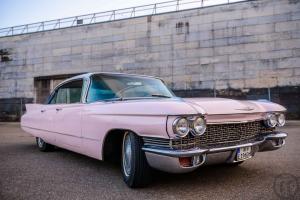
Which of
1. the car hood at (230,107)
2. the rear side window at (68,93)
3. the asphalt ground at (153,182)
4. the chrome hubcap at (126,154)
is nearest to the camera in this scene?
the asphalt ground at (153,182)

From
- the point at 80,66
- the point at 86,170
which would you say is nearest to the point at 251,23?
the point at 80,66

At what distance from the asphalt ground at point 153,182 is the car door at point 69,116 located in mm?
373

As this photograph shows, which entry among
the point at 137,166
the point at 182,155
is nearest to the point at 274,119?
the point at 182,155

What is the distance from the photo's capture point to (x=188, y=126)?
294 cm

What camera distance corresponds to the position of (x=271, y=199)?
114 inches

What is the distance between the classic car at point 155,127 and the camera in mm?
2949

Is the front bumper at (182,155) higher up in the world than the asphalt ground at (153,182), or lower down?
higher up

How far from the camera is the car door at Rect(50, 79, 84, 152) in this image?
171 inches

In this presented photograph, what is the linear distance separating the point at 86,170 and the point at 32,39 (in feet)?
60.1

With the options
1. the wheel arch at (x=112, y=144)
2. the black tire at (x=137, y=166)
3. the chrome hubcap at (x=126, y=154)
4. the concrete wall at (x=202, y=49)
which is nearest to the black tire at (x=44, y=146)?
the wheel arch at (x=112, y=144)

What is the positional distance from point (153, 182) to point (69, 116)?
1750mm

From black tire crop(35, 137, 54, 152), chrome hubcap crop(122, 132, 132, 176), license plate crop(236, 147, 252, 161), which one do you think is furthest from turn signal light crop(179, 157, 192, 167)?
black tire crop(35, 137, 54, 152)

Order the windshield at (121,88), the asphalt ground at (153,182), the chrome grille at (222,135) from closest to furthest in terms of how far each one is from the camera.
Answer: the chrome grille at (222,135) < the asphalt ground at (153,182) < the windshield at (121,88)

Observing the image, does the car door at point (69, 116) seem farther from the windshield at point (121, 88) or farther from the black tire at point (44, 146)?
the black tire at point (44, 146)
